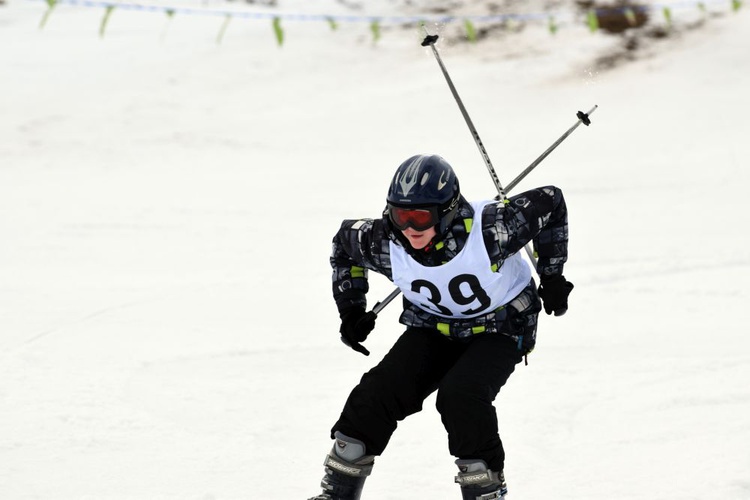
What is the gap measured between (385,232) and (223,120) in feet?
28.5

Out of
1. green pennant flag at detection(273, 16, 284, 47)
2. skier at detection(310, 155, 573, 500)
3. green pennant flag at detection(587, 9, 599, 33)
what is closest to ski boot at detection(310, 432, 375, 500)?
skier at detection(310, 155, 573, 500)

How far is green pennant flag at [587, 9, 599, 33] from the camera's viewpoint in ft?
46.9

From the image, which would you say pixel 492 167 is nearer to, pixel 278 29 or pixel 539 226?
pixel 539 226

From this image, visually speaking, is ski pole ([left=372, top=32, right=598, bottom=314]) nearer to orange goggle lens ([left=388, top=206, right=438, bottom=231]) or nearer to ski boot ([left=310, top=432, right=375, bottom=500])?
orange goggle lens ([left=388, top=206, right=438, bottom=231])

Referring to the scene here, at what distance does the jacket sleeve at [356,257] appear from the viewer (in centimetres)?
401

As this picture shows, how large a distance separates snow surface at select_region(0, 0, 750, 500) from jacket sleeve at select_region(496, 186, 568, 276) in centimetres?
83

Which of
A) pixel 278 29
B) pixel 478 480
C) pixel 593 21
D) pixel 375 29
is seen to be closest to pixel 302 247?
pixel 278 29

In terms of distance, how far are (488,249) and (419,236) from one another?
0.28m

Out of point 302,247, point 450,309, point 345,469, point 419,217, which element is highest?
point 419,217

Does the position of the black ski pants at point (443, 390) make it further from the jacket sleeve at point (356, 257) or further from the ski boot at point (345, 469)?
the jacket sleeve at point (356, 257)

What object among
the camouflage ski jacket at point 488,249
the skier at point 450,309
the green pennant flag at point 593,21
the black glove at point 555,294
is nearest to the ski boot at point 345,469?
the skier at point 450,309

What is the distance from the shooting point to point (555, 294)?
3930 millimetres

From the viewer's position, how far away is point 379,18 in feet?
48.5

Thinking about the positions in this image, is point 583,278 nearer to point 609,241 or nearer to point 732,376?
point 609,241
